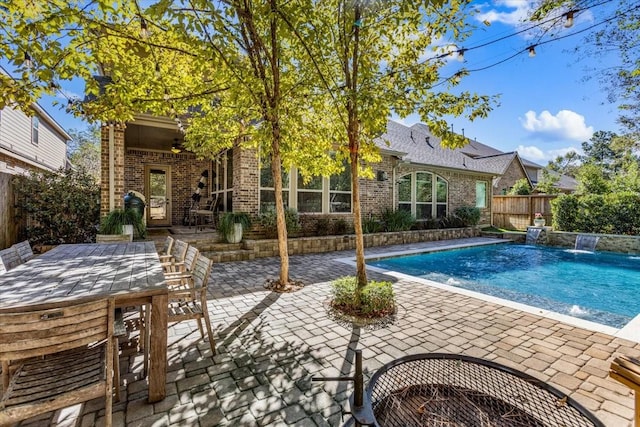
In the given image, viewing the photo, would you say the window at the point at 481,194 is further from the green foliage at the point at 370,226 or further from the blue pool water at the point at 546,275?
the green foliage at the point at 370,226

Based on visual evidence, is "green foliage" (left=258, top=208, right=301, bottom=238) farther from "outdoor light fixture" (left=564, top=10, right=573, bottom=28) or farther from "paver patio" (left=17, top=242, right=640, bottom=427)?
"outdoor light fixture" (left=564, top=10, right=573, bottom=28)

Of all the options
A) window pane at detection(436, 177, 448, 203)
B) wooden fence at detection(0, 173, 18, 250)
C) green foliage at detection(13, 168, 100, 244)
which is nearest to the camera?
wooden fence at detection(0, 173, 18, 250)

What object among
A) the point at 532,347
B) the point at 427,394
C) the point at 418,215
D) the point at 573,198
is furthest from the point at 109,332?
the point at 573,198

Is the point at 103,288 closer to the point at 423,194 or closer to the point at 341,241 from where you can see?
the point at 341,241

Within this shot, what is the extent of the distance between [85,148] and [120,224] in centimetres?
2517

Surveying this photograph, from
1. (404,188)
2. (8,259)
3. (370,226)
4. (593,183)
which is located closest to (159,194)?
(370,226)

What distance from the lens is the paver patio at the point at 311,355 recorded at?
7.15 feet

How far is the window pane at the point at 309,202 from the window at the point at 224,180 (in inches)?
88.6

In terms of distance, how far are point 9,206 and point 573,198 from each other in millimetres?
18425

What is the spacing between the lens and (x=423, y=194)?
13312mm

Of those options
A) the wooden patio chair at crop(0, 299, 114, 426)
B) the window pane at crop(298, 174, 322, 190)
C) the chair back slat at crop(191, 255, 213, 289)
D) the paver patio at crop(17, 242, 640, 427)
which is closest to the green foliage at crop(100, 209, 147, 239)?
the paver patio at crop(17, 242, 640, 427)

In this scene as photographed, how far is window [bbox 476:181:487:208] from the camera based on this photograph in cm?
1541

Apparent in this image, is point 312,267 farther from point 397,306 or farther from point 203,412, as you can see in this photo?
point 203,412

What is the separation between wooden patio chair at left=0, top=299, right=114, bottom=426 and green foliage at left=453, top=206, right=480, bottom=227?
14.5m
